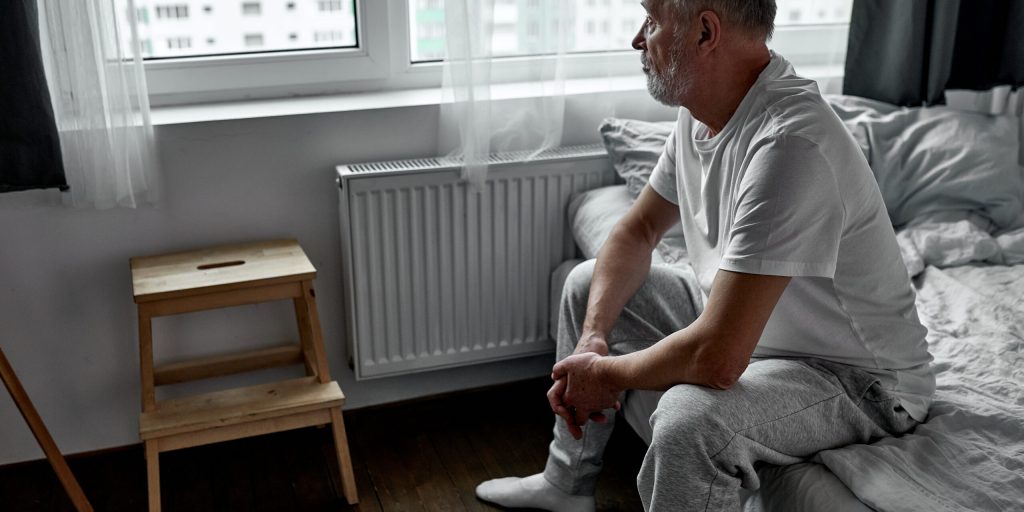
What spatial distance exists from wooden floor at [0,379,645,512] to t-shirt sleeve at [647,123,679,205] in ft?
2.11

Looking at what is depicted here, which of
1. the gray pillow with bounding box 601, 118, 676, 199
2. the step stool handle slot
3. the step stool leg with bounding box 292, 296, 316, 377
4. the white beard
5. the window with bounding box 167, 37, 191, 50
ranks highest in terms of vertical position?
the window with bounding box 167, 37, 191, 50

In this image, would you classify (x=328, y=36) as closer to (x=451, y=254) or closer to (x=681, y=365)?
(x=451, y=254)

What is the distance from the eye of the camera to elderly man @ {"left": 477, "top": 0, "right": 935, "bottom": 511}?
4.27 ft

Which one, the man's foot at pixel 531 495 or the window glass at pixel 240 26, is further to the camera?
the window glass at pixel 240 26

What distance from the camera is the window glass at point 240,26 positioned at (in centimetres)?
205

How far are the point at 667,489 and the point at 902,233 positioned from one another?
3.40 ft

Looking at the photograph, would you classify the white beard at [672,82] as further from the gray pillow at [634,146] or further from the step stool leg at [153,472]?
the step stool leg at [153,472]

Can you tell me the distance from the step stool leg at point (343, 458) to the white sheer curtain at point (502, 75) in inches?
23.2

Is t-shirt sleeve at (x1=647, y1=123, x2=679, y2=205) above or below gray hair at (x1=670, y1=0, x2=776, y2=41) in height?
below

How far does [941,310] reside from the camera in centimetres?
183

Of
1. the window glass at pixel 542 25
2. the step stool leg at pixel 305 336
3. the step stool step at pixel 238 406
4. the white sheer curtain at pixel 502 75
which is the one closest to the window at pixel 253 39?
the window glass at pixel 542 25

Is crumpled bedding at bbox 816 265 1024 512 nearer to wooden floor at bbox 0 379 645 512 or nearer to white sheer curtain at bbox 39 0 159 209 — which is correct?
wooden floor at bbox 0 379 645 512

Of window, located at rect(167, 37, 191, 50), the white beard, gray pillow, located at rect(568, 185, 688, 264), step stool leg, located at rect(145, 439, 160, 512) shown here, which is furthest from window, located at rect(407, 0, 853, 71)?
step stool leg, located at rect(145, 439, 160, 512)

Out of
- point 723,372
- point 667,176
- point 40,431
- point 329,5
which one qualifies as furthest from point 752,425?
point 329,5
